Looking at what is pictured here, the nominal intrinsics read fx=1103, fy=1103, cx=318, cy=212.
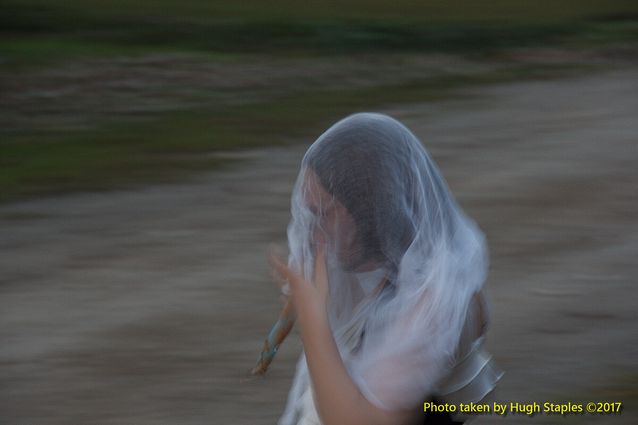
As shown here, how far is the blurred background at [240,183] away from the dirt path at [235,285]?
0.02 m

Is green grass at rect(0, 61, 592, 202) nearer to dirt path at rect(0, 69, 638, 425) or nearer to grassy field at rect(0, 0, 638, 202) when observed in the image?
grassy field at rect(0, 0, 638, 202)

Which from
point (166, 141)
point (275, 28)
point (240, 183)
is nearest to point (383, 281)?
point (240, 183)

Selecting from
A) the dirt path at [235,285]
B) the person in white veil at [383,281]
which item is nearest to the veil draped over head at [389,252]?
the person in white veil at [383,281]

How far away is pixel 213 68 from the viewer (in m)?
13.5

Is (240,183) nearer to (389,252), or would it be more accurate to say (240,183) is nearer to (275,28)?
(389,252)

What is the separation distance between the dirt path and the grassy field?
0.85m

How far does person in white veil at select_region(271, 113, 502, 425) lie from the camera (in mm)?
2209

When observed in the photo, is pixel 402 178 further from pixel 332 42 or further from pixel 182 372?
pixel 332 42

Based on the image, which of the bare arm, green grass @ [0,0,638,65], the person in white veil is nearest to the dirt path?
the person in white veil

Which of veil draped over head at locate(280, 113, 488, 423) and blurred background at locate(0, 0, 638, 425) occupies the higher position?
veil draped over head at locate(280, 113, 488, 423)

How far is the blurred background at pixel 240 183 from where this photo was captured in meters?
5.04

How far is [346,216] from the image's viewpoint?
235 cm

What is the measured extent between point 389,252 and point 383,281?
82mm

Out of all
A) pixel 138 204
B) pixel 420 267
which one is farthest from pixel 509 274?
pixel 420 267
